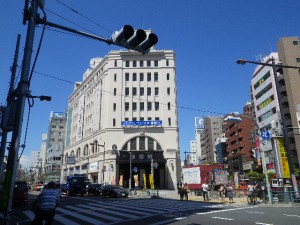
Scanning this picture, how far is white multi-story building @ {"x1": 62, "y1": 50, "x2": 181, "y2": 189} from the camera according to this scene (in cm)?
4934

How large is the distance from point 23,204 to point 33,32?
18.7 meters

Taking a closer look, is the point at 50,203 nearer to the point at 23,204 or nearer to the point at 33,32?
the point at 33,32

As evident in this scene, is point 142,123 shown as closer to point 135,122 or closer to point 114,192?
point 135,122

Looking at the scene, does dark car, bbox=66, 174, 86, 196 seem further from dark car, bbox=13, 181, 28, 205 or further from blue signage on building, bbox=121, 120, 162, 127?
blue signage on building, bbox=121, 120, 162, 127

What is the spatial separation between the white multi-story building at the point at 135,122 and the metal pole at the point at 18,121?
41.8 m

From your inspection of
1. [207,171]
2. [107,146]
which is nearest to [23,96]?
[207,171]

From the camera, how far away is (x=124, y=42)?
18.4 ft

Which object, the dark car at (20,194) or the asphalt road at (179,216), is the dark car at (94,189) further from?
the asphalt road at (179,216)

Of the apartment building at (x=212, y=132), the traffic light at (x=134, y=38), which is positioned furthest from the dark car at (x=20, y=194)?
the apartment building at (x=212, y=132)

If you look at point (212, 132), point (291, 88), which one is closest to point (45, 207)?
point (291, 88)

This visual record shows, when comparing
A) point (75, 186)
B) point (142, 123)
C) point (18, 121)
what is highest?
point (142, 123)

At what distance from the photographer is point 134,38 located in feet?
18.1

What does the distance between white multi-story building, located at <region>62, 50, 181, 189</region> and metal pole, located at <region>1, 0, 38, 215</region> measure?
4181 cm

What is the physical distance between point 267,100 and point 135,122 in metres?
30.2
